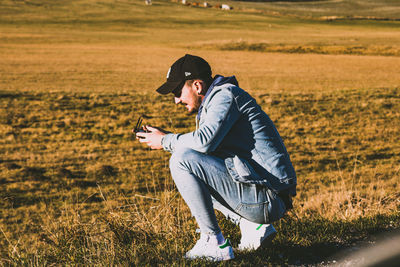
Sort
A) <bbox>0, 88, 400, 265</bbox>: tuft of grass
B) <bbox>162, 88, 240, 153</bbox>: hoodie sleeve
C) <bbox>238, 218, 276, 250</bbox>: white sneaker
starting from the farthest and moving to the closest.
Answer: <bbox>0, 88, 400, 265</bbox>: tuft of grass, <bbox>238, 218, 276, 250</bbox>: white sneaker, <bbox>162, 88, 240, 153</bbox>: hoodie sleeve

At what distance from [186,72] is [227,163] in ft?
2.09

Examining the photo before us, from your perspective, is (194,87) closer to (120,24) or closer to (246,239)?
(246,239)

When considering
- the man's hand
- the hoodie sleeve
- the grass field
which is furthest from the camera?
the grass field

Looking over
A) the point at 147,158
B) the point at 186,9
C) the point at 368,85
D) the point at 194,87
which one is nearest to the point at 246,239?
the point at 194,87

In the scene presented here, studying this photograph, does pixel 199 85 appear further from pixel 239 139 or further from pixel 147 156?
pixel 147 156

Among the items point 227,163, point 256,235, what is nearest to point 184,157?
point 227,163

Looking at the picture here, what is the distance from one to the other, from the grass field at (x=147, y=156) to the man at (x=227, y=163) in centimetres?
23

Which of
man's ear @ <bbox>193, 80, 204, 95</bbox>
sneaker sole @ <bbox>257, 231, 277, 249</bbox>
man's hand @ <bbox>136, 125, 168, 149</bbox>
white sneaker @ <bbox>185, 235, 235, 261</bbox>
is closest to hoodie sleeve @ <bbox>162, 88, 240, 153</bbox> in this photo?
man's ear @ <bbox>193, 80, 204, 95</bbox>

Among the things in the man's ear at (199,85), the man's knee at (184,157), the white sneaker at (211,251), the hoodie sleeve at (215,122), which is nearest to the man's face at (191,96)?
the man's ear at (199,85)

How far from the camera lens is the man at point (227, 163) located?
2.67 metres

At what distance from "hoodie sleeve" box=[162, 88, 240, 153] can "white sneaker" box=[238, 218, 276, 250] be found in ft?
1.97

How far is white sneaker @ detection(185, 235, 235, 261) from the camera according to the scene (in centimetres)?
270

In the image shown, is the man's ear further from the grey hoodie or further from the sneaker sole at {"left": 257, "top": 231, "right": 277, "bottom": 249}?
the sneaker sole at {"left": 257, "top": 231, "right": 277, "bottom": 249}

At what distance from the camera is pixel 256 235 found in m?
2.81
